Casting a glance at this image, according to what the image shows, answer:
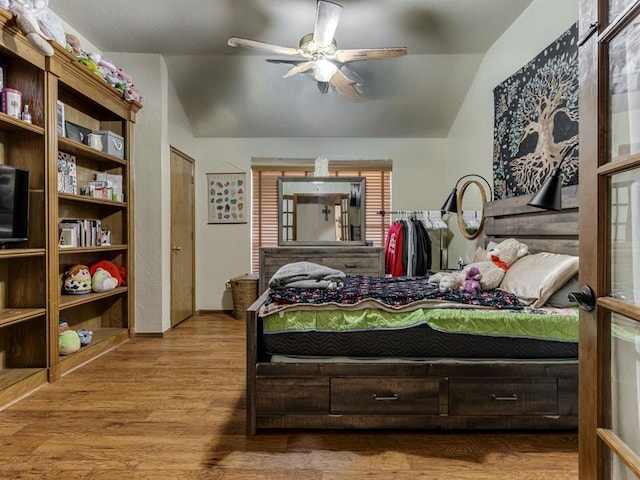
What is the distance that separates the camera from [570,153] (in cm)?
230

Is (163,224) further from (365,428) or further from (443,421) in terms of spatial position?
(443,421)

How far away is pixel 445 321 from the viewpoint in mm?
1817

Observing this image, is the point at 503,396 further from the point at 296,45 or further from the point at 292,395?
the point at 296,45

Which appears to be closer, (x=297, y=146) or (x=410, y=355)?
(x=410, y=355)

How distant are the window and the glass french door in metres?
3.78

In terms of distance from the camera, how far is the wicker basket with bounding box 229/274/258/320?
430 centimetres

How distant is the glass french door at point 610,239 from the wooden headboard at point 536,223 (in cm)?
141

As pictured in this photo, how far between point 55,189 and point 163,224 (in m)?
1.17

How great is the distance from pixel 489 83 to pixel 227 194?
321 cm

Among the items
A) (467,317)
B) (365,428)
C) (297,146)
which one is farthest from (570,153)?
(297,146)

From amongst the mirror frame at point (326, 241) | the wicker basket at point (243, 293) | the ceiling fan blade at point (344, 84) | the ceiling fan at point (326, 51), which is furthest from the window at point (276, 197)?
the ceiling fan at point (326, 51)

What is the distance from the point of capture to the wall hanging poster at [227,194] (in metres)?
4.68

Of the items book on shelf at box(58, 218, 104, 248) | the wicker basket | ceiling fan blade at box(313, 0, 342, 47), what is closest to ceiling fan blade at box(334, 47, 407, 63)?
ceiling fan blade at box(313, 0, 342, 47)

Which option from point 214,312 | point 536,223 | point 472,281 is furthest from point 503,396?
point 214,312
